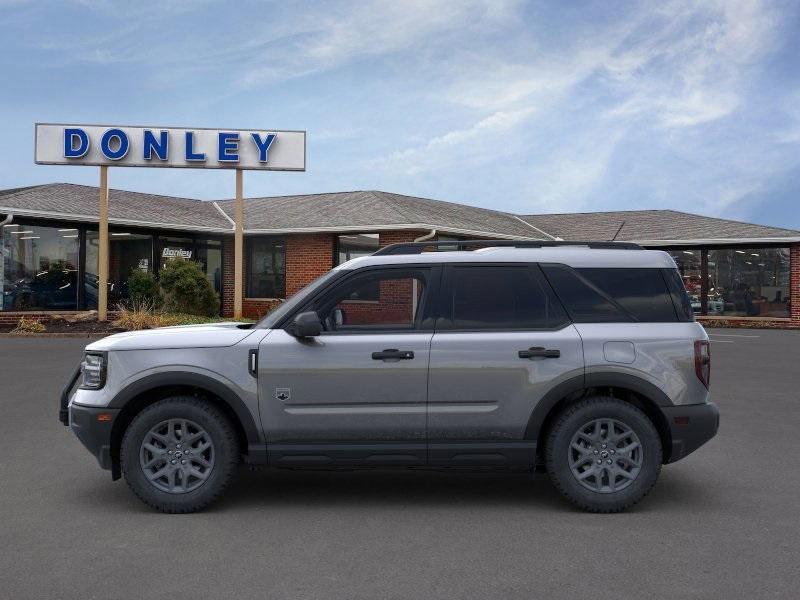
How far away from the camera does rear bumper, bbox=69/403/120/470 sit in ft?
19.2

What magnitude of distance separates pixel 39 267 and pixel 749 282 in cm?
2405

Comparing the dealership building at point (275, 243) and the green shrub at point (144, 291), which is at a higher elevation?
the dealership building at point (275, 243)

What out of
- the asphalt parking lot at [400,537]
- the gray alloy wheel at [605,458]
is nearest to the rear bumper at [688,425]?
the gray alloy wheel at [605,458]

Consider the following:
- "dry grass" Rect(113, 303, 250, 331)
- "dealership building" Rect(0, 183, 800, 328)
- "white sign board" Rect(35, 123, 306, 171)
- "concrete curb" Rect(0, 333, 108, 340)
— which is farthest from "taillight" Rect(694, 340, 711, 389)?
"white sign board" Rect(35, 123, 306, 171)

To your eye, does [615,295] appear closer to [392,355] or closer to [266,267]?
[392,355]

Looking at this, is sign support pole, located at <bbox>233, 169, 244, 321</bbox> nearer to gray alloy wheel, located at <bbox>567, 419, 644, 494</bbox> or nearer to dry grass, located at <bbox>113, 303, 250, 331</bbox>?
dry grass, located at <bbox>113, 303, 250, 331</bbox>

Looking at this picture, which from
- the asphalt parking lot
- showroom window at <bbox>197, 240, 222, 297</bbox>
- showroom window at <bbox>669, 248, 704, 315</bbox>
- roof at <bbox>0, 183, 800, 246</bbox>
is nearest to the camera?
the asphalt parking lot

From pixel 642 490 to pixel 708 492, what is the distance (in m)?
0.89

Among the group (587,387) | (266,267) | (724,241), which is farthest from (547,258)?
(724,241)

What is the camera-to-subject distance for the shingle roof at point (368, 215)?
Answer: 27781 millimetres

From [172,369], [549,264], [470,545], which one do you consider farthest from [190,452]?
[549,264]

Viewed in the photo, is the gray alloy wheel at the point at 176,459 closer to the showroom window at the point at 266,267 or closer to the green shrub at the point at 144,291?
the green shrub at the point at 144,291

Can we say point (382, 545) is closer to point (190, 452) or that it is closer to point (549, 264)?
point (190, 452)

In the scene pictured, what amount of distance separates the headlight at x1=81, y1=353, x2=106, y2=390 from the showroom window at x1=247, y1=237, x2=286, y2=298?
23.3m
